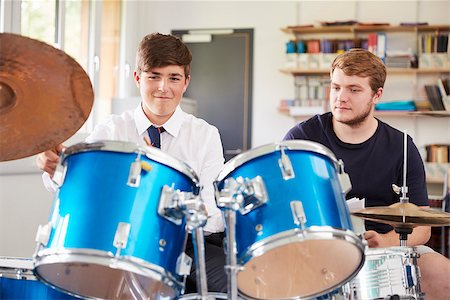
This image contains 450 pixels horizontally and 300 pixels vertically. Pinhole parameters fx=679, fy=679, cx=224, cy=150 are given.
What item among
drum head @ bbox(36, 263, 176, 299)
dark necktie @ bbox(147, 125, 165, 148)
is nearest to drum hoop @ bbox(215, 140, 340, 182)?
drum head @ bbox(36, 263, 176, 299)

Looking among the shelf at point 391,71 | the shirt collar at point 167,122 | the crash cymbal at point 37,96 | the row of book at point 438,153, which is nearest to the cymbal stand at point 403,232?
the shirt collar at point 167,122

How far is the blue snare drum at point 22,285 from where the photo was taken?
2031 mm

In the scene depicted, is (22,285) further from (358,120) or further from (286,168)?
(358,120)

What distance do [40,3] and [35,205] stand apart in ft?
4.36

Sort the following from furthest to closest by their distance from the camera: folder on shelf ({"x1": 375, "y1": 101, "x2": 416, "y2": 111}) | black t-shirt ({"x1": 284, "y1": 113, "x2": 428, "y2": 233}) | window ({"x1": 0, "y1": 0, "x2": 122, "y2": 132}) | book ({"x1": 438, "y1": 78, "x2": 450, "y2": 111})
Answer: folder on shelf ({"x1": 375, "y1": 101, "x2": 416, "y2": 111})
book ({"x1": 438, "y1": 78, "x2": 450, "y2": 111})
window ({"x1": 0, "y1": 0, "x2": 122, "y2": 132})
black t-shirt ({"x1": 284, "y1": 113, "x2": 428, "y2": 233})

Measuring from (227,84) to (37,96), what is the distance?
4379 millimetres

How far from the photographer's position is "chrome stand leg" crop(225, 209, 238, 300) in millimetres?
1726

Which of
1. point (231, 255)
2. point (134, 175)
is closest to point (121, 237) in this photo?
point (134, 175)

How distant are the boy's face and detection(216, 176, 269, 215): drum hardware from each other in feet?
2.73

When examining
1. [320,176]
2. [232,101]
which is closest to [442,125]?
[232,101]

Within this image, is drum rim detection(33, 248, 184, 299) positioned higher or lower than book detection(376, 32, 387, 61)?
lower

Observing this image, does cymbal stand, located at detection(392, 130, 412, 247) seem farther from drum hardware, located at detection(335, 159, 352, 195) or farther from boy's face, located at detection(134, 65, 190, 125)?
boy's face, located at detection(134, 65, 190, 125)

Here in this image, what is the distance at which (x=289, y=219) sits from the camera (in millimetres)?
1737

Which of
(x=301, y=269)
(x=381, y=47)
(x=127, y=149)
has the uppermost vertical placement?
(x=381, y=47)
